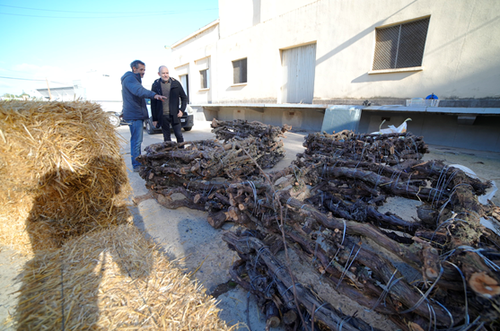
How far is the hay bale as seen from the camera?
7.10 feet

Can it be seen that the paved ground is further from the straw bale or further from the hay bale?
the hay bale

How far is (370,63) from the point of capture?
8.38 meters

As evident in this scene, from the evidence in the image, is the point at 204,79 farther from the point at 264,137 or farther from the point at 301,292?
the point at 301,292

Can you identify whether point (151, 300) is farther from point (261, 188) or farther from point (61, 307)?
point (261, 188)

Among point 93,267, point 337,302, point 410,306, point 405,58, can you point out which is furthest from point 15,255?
point 405,58

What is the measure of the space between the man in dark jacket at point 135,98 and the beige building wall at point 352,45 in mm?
7790

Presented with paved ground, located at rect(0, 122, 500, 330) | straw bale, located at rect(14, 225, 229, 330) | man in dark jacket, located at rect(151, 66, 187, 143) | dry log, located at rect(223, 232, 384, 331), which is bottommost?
paved ground, located at rect(0, 122, 500, 330)

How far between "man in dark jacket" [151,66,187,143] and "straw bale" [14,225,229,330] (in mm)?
3875

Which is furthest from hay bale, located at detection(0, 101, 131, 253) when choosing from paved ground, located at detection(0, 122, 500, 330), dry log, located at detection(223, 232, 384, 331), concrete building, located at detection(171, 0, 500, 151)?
concrete building, located at detection(171, 0, 500, 151)

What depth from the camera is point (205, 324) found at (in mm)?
1595

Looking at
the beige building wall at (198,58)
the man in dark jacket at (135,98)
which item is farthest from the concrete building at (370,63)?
the man in dark jacket at (135,98)

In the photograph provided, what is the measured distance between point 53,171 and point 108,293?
1.46 metres

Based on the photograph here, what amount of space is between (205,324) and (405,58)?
32.2ft

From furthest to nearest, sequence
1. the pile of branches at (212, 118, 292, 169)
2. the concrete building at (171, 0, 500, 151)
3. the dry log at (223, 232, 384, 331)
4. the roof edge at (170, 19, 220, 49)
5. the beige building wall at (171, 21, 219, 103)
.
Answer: the beige building wall at (171, 21, 219, 103)
the roof edge at (170, 19, 220, 49)
the concrete building at (171, 0, 500, 151)
the pile of branches at (212, 118, 292, 169)
the dry log at (223, 232, 384, 331)
